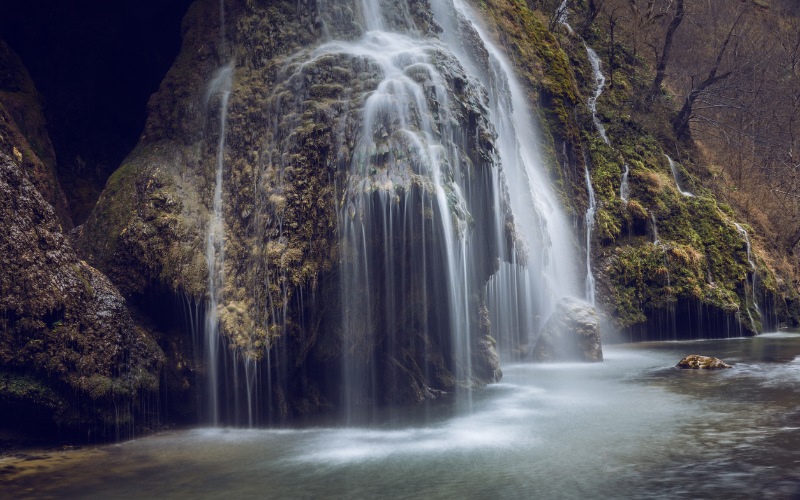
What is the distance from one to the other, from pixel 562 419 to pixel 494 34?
41.3ft

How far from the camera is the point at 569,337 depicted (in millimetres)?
15000

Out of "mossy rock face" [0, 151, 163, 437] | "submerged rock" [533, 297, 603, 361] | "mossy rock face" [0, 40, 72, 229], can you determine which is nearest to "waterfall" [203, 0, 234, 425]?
"mossy rock face" [0, 151, 163, 437]

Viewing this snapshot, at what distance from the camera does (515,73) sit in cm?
1920

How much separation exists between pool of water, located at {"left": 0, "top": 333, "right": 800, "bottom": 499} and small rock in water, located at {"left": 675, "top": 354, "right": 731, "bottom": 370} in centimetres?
175

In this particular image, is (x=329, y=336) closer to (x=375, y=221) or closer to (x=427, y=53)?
(x=375, y=221)

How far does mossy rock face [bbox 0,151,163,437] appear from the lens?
29.6 ft

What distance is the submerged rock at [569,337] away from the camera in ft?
49.0

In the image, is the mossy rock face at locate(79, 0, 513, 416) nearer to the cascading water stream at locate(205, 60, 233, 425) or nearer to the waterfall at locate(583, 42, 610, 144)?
the cascading water stream at locate(205, 60, 233, 425)

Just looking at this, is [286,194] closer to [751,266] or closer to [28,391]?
[28,391]

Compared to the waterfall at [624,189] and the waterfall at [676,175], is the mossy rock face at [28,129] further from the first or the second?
the waterfall at [676,175]

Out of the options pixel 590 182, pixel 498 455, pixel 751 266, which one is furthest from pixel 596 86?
pixel 498 455

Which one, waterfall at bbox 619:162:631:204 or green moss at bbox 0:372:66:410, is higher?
waterfall at bbox 619:162:631:204

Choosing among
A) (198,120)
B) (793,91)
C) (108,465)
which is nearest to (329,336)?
(108,465)

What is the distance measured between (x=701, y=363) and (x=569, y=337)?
267 centimetres
